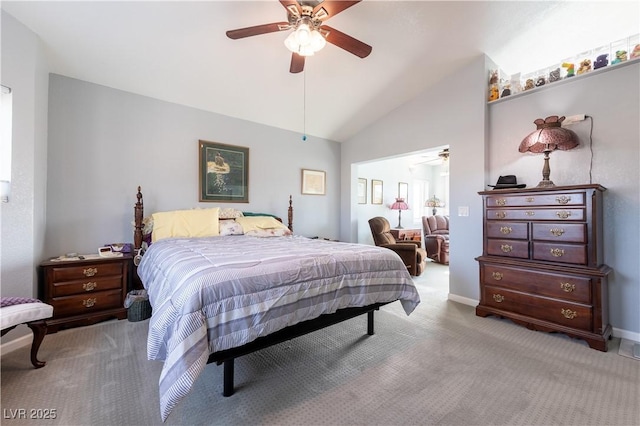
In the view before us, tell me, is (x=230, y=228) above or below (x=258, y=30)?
below

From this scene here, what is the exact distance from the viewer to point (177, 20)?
248 cm

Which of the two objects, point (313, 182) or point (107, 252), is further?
point (313, 182)

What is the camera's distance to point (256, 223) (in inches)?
149

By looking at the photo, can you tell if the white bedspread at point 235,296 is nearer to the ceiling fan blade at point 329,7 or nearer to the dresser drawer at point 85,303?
the dresser drawer at point 85,303

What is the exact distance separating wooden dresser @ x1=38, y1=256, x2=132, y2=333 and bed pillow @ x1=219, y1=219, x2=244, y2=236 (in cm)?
104

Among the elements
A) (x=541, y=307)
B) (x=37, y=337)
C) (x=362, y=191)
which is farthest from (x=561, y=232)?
(x=37, y=337)

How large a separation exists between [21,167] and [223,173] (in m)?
2.09

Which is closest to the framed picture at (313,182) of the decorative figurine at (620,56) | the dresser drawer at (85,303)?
the dresser drawer at (85,303)

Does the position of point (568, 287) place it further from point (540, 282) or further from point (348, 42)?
point (348, 42)

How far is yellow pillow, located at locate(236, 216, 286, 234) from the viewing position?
3.66 m

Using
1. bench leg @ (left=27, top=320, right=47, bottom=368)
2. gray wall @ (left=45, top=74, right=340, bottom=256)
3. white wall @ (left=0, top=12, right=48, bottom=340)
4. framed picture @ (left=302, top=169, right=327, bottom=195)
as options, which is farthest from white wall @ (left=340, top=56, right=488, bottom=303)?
white wall @ (left=0, top=12, right=48, bottom=340)

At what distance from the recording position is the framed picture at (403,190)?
7.03 m

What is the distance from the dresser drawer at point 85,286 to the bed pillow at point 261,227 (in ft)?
4.86

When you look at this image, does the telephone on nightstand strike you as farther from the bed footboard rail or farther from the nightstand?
the nightstand
